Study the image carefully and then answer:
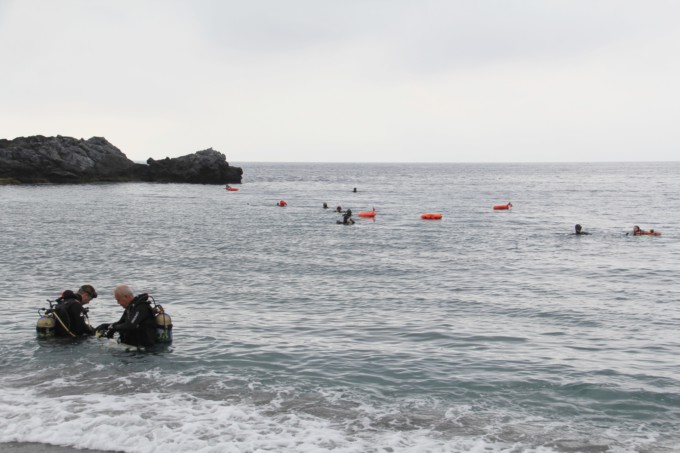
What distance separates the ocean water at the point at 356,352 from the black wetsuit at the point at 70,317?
0.41 metres

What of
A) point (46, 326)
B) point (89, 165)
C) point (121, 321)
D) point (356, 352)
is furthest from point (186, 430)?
point (89, 165)

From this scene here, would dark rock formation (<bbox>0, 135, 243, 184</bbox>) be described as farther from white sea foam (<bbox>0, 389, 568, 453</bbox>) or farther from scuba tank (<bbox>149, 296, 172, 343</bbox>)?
white sea foam (<bbox>0, 389, 568, 453</bbox>)

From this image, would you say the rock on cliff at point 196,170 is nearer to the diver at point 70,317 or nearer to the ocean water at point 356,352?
the ocean water at point 356,352

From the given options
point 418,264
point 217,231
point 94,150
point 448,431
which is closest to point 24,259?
point 217,231

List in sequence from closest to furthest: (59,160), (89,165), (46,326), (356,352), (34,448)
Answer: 1. (34,448)
2. (356,352)
3. (46,326)
4. (59,160)
5. (89,165)

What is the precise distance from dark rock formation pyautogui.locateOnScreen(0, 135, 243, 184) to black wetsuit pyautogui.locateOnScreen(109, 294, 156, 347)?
4107 inches

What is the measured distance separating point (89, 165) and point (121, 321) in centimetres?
10717

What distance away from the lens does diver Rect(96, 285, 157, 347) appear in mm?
14836

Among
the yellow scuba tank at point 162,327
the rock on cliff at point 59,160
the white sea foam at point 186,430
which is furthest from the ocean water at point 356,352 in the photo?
the rock on cliff at point 59,160

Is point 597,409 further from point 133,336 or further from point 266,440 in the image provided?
point 133,336

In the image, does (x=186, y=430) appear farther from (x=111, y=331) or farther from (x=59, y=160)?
(x=59, y=160)

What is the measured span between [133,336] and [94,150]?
11138cm

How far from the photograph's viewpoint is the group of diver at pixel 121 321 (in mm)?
14992

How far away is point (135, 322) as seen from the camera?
15016 mm
